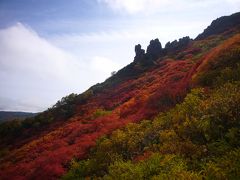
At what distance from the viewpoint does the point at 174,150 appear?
1905 cm

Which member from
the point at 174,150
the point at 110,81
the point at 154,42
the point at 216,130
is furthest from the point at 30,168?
the point at 154,42

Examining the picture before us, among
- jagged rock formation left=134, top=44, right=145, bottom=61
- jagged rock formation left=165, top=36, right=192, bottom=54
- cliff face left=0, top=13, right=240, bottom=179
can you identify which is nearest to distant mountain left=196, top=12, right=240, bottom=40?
cliff face left=0, top=13, right=240, bottom=179

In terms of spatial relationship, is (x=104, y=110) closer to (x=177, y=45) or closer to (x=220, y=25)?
(x=177, y=45)

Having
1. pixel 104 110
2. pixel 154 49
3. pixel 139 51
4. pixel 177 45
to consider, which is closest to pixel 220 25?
pixel 177 45

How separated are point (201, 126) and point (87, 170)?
11028 millimetres

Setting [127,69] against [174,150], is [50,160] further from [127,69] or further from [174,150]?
[127,69]

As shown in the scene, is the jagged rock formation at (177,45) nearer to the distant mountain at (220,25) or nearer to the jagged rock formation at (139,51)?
the distant mountain at (220,25)

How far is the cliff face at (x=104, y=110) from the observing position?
109 feet

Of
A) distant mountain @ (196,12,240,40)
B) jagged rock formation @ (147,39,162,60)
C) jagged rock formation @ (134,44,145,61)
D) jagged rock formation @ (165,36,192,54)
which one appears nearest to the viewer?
jagged rock formation @ (165,36,192,54)

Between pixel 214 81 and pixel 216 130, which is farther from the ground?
pixel 214 81

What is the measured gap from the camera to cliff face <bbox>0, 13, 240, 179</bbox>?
109ft

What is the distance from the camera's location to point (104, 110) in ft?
179

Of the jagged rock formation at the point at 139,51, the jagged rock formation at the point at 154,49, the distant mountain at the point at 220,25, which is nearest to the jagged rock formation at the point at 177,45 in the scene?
the jagged rock formation at the point at 154,49

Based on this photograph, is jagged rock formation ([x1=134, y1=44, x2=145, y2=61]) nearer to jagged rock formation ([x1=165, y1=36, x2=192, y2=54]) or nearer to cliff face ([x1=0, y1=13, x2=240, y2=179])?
cliff face ([x1=0, y1=13, x2=240, y2=179])
